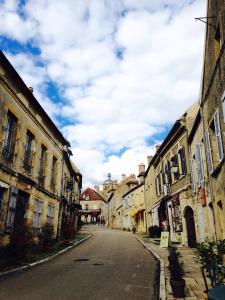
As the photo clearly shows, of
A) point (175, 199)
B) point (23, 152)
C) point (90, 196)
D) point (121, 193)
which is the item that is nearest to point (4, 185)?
point (23, 152)

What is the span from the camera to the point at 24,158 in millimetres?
13953

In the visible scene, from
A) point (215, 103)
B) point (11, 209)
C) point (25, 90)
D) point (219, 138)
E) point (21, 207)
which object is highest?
point (25, 90)

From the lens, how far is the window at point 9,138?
11.9m

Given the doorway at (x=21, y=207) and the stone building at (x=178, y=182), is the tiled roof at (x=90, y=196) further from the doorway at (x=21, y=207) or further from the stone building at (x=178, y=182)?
the doorway at (x=21, y=207)

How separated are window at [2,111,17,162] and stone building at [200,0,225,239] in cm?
825

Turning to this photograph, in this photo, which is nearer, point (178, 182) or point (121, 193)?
point (178, 182)

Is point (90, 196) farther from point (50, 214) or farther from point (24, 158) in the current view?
point (24, 158)

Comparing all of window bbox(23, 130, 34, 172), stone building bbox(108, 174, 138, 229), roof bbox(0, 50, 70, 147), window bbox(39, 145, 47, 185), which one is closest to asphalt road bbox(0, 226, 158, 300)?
window bbox(23, 130, 34, 172)

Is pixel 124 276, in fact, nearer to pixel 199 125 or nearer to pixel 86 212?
pixel 199 125

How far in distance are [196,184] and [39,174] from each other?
8.73 meters

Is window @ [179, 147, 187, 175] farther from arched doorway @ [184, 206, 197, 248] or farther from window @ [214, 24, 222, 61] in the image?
window @ [214, 24, 222, 61]

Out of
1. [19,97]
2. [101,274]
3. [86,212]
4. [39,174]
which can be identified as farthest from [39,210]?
[86,212]

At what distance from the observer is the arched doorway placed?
15.8m

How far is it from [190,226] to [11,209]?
10018 millimetres
